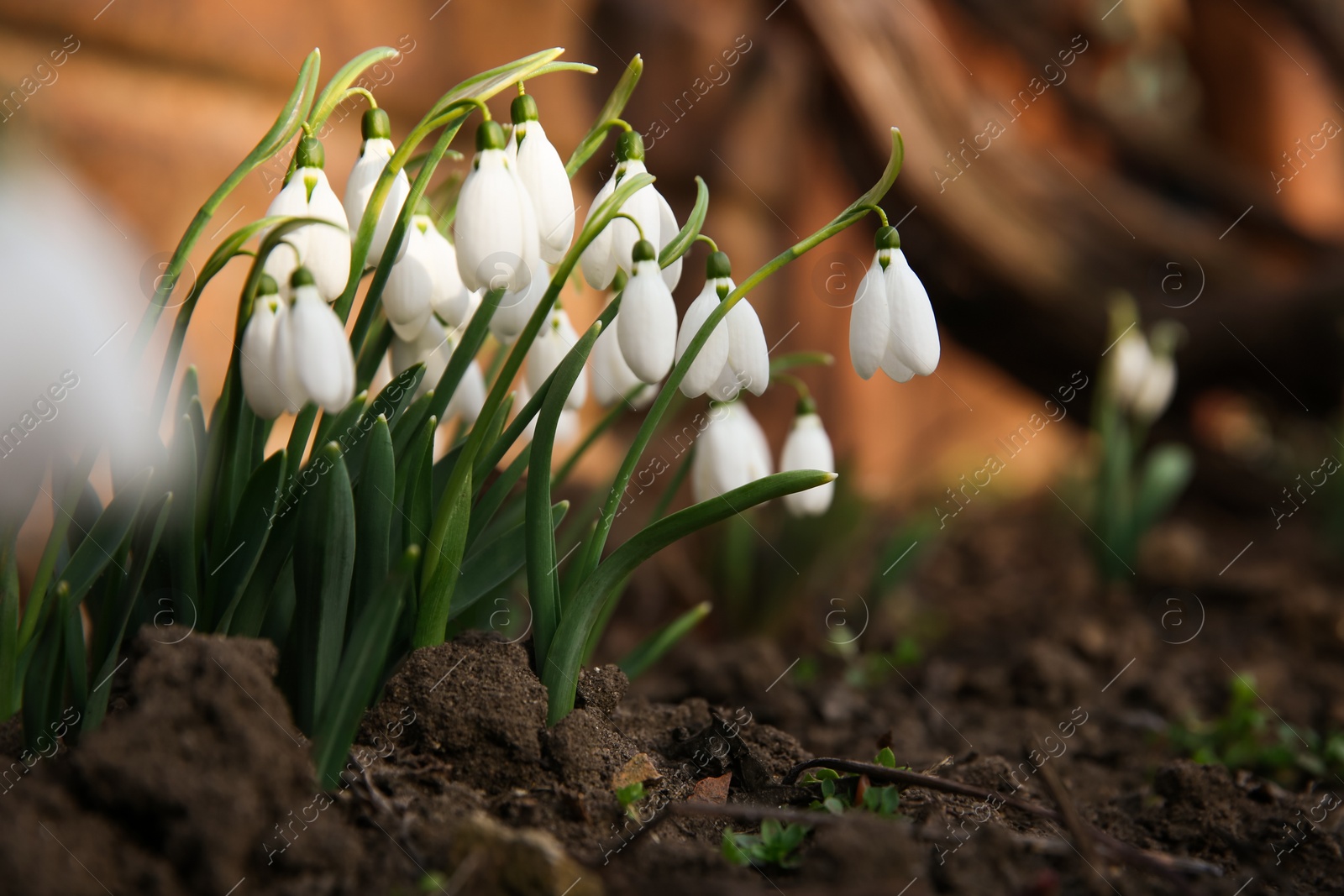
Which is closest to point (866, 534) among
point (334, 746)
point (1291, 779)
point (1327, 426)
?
point (1291, 779)

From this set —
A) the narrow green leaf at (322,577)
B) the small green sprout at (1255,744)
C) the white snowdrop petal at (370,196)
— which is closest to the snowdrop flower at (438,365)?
the white snowdrop petal at (370,196)

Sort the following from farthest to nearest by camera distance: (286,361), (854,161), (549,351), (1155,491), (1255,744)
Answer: (854,161), (1155,491), (1255,744), (549,351), (286,361)

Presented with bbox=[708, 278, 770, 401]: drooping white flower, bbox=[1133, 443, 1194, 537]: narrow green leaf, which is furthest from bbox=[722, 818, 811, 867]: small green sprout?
bbox=[1133, 443, 1194, 537]: narrow green leaf

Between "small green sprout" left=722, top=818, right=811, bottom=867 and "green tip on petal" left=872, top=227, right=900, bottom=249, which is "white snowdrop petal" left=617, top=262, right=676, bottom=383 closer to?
"green tip on petal" left=872, top=227, right=900, bottom=249

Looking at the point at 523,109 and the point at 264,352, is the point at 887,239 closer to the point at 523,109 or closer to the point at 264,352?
the point at 523,109

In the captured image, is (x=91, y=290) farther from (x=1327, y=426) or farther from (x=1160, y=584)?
(x=1327, y=426)

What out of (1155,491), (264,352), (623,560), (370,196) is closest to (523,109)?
(370,196)
